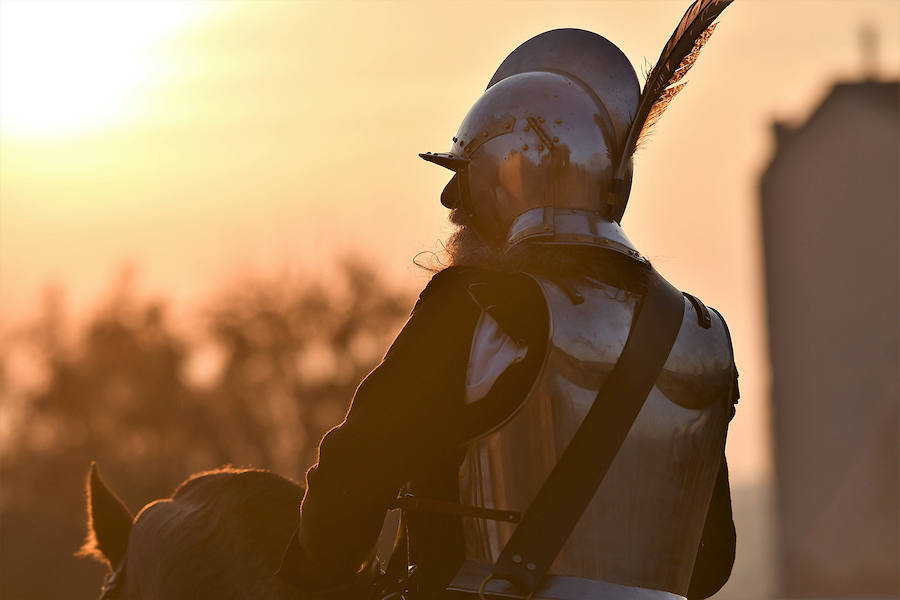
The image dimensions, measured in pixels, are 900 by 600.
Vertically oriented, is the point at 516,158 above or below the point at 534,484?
above

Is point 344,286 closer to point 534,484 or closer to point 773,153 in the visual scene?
point 773,153

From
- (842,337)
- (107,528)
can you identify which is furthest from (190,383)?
(107,528)

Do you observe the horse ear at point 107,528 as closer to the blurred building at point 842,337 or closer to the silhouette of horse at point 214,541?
the silhouette of horse at point 214,541

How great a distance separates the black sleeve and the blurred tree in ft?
101

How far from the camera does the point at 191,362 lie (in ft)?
134

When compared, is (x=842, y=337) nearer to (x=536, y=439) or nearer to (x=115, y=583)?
(x=115, y=583)

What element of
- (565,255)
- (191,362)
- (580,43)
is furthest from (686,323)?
(191,362)

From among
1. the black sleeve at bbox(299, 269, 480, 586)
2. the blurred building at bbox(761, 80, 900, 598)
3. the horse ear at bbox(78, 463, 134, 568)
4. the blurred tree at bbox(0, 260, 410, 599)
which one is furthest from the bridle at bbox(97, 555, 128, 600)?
the blurred building at bbox(761, 80, 900, 598)

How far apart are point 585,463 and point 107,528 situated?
5.75 feet

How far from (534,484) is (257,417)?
35.0m

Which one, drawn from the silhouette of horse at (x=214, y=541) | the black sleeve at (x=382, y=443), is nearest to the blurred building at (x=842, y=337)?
the silhouette of horse at (x=214, y=541)

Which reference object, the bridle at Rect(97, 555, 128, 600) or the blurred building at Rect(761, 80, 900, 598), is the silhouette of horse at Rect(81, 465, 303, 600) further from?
the blurred building at Rect(761, 80, 900, 598)

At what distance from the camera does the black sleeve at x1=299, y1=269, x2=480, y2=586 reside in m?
3.84

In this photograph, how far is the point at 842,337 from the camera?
4819 cm
